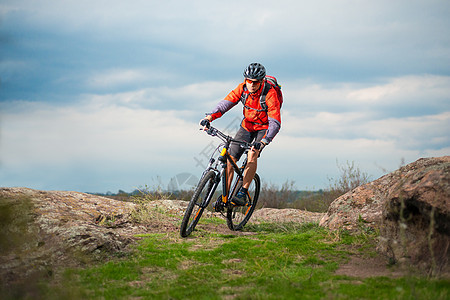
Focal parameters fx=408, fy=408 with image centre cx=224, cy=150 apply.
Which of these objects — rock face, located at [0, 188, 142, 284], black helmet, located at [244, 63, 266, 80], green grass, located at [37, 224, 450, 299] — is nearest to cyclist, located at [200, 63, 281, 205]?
black helmet, located at [244, 63, 266, 80]

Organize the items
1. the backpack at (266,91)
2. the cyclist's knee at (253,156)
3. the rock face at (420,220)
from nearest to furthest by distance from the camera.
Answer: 1. the rock face at (420,220)
2. the cyclist's knee at (253,156)
3. the backpack at (266,91)

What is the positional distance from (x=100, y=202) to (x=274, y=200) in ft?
32.8

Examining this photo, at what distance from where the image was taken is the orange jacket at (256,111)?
8.09m

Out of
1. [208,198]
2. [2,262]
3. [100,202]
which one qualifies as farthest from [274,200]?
[2,262]

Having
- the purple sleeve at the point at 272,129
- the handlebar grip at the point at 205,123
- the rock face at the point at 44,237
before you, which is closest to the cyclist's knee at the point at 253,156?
the purple sleeve at the point at 272,129

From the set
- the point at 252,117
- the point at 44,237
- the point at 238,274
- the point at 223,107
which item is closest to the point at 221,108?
the point at 223,107

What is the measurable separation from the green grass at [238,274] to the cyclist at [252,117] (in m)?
1.35

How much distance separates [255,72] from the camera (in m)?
7.92

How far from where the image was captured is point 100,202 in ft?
32.5

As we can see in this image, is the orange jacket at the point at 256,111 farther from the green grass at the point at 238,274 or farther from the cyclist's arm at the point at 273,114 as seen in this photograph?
the green grass at the point at 238,274

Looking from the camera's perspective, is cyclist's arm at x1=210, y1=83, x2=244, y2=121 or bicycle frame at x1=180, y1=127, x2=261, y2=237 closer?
bicycle frame at x1=180, y1=127, x2=261, y2=237

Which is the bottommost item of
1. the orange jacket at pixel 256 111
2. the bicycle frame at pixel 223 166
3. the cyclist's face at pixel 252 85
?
the bicycle frame at pixel 223 166

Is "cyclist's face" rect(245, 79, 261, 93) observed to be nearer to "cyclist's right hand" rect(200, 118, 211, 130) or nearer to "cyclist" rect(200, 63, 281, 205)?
"cyclist" rect(200, 63, 281, 205)

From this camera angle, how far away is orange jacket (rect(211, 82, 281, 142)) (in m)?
8.09
